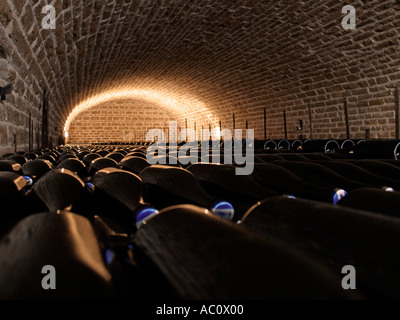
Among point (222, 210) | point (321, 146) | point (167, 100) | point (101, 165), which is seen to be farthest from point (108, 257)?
point (167, 100)

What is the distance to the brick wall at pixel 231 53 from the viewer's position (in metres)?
4.62

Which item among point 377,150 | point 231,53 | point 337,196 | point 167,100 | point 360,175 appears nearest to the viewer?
Answer: point 337,196

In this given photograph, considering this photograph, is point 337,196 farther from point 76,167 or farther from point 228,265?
point 76,167

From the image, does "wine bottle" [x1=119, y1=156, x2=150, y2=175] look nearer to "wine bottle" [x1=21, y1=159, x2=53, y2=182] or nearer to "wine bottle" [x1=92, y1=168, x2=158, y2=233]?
"wine bottle" [x1=21, y1=159, x2=53, y2=182]

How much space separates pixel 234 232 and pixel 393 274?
0.60 feet

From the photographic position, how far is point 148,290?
397 millimetres

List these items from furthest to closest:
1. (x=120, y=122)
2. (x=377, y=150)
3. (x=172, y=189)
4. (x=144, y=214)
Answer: (x=120, y=122), (x=377, y=150), (x=172, y=189), (x=144, y=214)

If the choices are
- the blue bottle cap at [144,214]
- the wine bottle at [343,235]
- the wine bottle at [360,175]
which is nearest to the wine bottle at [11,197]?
the blue bottle cap at [144,214]

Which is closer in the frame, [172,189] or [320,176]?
[172,189]

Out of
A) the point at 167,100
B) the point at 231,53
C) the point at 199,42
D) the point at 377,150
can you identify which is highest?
the point at 199,42

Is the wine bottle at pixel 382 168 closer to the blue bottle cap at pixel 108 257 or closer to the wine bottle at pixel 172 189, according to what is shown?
the wine bottle at pixel 172 189

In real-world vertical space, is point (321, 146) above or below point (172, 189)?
above

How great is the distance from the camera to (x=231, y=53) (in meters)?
9.45
